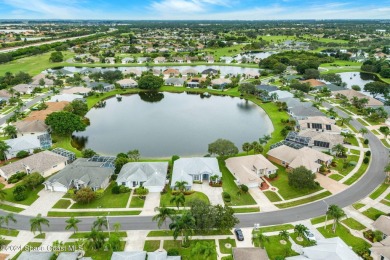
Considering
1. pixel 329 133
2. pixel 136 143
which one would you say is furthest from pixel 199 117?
pixel 329 133

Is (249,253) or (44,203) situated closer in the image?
(249,253)

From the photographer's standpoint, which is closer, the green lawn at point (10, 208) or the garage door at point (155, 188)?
the green lawn at point (10, 208)

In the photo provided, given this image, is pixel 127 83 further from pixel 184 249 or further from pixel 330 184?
pixel 184 249

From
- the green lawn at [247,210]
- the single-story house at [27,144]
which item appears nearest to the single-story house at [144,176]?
the green lawn at [247,210]

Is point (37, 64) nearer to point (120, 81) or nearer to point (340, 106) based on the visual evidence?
point (120, 81)

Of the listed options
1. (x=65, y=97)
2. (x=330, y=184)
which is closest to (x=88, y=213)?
(x=330, y=184)

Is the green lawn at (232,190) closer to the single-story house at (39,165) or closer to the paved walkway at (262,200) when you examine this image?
the paved walkway at (262,200)

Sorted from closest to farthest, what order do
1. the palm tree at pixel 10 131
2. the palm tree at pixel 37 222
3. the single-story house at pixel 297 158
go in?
the palm tree at pixel 37 222 < the single-story house at pixel 297 158 < the palm tree at pixel 10 131
